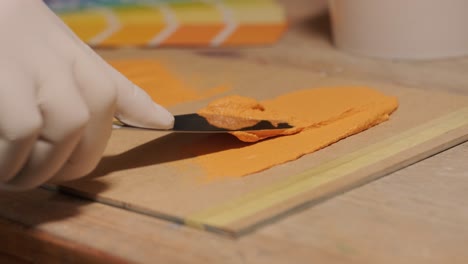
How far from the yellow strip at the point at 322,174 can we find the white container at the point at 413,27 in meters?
0.22

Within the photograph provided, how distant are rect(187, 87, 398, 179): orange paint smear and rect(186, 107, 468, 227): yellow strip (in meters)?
0.03

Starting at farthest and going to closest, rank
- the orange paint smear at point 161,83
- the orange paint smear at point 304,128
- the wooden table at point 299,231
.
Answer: the orange paint smear at point 161,83, the orange paint smear at point 304,128, the wooden table at point 299,231

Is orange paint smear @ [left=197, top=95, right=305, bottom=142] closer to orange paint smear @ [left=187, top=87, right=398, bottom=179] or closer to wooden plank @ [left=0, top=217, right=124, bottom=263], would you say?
orange paint smear @ [left=187, top=87, right=398, bottom=179]

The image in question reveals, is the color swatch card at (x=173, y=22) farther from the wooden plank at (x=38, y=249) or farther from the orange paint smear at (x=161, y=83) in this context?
the wooden plank at (x=38, y=249)

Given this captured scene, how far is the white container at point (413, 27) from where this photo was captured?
88 cm

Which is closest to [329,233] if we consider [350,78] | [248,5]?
[350,78]

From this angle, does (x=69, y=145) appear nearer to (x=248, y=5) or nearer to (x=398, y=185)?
(x=398, y=185)

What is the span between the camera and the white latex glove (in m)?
0.49

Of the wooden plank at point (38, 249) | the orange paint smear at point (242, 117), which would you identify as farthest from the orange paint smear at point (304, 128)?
the wooden plank at point (38, 249)

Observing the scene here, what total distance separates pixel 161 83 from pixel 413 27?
0.91 ft

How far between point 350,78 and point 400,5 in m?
0.11

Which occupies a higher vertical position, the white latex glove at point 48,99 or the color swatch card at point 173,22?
the white latex glove at point 48,99

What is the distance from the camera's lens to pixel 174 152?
2.05ft

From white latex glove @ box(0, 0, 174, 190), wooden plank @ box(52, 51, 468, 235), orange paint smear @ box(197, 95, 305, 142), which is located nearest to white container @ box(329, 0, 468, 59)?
wooden plank @ box(52, 51, 468, 235)
